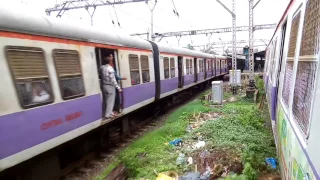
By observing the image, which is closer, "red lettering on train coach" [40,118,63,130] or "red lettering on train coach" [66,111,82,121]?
"red lettering on train coach" [40,118,63,130]

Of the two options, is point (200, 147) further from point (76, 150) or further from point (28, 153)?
point (28, 153)

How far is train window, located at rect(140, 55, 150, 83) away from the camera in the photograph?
8.74 meters

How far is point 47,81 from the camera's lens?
14.9ft

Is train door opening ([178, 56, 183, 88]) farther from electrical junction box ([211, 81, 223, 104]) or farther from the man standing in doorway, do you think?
the man standing in doorway

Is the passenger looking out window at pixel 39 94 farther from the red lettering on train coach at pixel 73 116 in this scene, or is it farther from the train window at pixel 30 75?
the red lettering on train coach at pixel 73 116

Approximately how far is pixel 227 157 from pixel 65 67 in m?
3.29

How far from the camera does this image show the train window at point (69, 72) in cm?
484

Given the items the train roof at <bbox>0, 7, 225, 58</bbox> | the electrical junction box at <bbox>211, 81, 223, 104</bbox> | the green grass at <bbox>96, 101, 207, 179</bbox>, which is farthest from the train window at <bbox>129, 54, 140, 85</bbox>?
the electrical junction box at <bbox>211, 81, 223, 104</bbox>

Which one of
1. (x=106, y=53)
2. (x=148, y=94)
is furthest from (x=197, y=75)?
(x=106, y=53)

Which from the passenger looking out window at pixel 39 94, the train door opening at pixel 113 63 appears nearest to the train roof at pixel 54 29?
the train door opening at pixel 113 63

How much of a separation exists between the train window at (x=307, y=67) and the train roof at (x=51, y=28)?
11.6 feet

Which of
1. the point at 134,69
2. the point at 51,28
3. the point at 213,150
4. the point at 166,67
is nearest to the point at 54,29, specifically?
the point at 51,28

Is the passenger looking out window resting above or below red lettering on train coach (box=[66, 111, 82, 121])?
above

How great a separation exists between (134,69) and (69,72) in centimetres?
309
